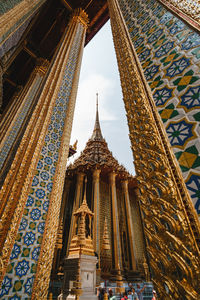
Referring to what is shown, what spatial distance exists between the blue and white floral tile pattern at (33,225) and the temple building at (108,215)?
17.6ft

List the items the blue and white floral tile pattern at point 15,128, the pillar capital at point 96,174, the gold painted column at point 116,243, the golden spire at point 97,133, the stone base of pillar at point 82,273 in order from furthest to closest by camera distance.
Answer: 1. the golden spire at point 97,133
2. the pillar capital at point 96,174
3. the gold painted column at point 116,243
4. the blue and white floral tile pattern at point 15,128
5. the stone base of pillar at point 82,273

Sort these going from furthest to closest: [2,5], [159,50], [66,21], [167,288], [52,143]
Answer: [66,21]
[2,5]
[52,143]
[159,50]
[167,288]

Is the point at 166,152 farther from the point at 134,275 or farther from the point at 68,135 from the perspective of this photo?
the point at 134,275

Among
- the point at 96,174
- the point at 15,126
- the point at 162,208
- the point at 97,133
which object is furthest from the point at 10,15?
the point at 97,133

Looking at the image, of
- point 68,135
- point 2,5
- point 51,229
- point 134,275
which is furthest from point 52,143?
point 134,275

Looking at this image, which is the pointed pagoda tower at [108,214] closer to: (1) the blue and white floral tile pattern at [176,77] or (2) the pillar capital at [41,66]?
(2) the pillar capital at [41,66]

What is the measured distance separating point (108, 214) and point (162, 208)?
9837 millimetres

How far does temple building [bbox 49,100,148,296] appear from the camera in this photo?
757 centimetres

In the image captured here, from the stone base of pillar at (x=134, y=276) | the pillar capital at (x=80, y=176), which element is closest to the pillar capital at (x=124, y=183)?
the pillar capital at (x=80, y=176)

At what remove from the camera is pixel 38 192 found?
195 centimetres

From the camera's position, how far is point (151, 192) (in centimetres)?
73

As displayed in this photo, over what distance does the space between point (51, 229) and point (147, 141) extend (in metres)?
1.63

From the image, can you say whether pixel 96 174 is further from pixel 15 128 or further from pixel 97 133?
pixel 15 128

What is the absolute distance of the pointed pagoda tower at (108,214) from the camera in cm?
762
